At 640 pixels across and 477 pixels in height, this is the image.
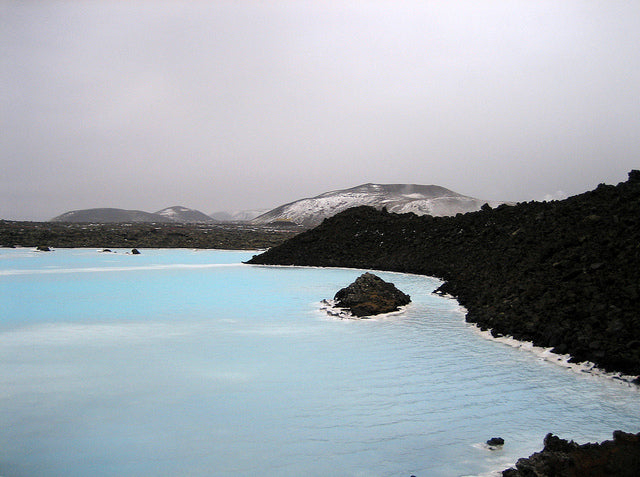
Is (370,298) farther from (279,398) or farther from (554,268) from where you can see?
(279,398)

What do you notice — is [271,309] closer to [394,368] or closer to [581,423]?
[394,368]

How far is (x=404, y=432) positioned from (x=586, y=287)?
448cm

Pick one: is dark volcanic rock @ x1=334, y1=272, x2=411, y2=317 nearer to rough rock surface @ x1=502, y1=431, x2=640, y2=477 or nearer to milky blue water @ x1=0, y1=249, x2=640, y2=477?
milky blue water @ x1=0, y1=249, x2=640, y2=477

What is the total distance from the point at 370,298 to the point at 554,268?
330 cm

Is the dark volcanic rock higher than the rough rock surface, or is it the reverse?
the dark volcanic rock

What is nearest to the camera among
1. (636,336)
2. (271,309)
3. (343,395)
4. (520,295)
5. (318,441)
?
(318,441)

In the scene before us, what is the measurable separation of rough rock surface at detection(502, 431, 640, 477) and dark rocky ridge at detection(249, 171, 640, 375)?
2342 mm

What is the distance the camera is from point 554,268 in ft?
27.7

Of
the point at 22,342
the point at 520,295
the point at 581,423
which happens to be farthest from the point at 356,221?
the point at 581,423

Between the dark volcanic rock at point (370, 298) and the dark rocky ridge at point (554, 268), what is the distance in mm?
1531

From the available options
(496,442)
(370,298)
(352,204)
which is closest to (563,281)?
(370,298)

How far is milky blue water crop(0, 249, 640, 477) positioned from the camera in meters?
3.29

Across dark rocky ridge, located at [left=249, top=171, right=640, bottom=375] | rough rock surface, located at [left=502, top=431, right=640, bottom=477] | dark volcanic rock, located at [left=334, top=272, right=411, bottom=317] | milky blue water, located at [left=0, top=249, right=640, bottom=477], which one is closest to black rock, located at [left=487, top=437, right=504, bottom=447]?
milky blue water, located at [left=0, top=249, right=640, bottom=477]

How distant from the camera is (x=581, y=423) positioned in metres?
3.86
